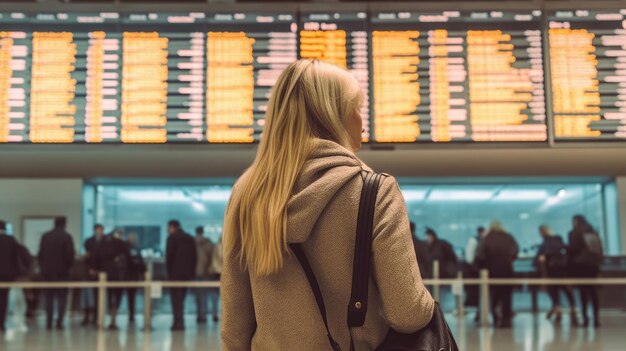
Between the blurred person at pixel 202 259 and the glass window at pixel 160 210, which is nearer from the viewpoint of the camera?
the blurred person at pixel 202 259

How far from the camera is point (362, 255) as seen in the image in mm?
1438

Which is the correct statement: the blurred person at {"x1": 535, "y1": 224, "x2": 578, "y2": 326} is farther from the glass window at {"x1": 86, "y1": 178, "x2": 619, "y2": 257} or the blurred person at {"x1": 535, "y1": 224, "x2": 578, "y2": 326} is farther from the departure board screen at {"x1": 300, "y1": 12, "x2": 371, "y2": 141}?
the departure board screen at {"x1": 300, "y1": 12, "x2": 371, "y2": 141}

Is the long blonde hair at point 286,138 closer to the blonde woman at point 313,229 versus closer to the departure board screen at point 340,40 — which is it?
the blonde woman at point 313,229

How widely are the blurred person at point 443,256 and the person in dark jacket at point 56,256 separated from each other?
523 cm

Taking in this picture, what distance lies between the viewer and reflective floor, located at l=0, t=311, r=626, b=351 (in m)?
6.77

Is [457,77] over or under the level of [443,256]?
over

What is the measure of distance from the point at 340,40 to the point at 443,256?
4845mm

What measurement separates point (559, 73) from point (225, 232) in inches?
237

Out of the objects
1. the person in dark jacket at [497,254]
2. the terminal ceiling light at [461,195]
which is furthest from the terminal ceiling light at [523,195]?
the person in dark jacket at [497,254]

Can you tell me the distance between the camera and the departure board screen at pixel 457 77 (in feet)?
22.7

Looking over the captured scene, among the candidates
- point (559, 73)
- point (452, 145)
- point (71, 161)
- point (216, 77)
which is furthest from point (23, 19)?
point (559, 73)

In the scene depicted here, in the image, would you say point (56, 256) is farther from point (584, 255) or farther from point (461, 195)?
point (584, 255)

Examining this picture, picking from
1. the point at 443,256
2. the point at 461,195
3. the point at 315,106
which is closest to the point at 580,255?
the point at 443,256

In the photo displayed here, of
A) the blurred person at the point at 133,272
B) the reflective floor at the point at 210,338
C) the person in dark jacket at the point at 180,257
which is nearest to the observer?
the reflective floor at the point at 210,338
